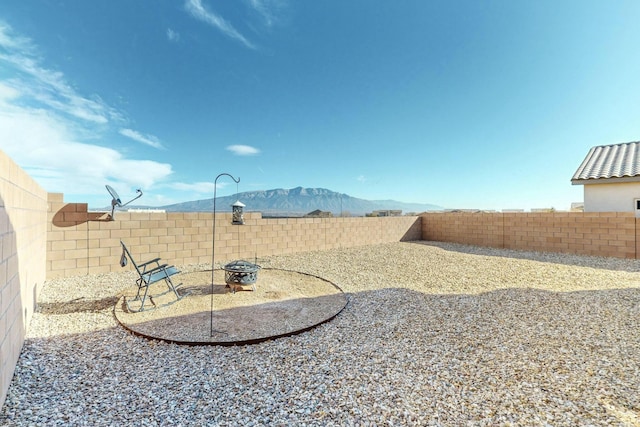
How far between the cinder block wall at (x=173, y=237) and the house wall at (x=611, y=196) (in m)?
7.90

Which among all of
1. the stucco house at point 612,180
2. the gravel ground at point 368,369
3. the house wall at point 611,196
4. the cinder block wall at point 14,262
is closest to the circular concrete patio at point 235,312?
the gravel ground at point 368,369

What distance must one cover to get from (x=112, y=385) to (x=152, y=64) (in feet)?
31.1

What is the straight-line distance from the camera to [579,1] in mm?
6992

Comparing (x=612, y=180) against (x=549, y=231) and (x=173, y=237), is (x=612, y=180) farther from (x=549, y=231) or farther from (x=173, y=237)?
(x=173, y=237)

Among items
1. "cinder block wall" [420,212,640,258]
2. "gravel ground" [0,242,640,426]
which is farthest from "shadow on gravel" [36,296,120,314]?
"cinder block wall" [420,212,640,258]

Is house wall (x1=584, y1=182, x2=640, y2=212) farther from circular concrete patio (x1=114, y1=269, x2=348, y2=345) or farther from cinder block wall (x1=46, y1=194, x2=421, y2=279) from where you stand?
circular concrete patio (x1=114, y1=269, x2=348, y2=345)

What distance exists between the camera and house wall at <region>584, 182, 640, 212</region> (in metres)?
8.59

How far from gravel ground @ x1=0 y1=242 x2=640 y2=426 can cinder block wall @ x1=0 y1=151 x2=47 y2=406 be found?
0.71ft

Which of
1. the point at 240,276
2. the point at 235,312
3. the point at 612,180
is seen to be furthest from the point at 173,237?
the point at 612,180

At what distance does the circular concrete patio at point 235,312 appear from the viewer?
9.40 feet

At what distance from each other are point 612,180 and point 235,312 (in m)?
12.2

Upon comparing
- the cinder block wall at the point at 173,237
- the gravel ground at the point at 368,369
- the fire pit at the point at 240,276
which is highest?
the cinder block wall at the point at 173,237

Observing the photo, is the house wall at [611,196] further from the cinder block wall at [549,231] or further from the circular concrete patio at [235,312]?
the circular concrete patio at [235,312]

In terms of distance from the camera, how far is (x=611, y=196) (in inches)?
353
